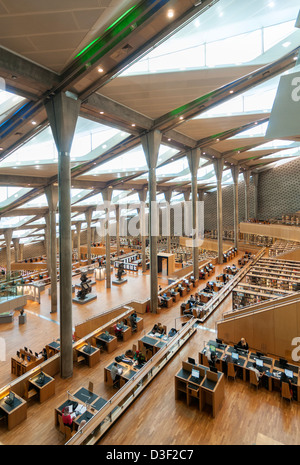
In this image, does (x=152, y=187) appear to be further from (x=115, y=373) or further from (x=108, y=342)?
(x=115, y=373)

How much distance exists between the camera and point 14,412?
5.92 metres

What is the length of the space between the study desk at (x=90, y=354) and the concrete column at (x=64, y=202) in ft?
2.67

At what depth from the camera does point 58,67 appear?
6.64 m

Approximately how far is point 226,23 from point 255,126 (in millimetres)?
9262

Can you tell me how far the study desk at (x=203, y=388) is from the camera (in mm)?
5172

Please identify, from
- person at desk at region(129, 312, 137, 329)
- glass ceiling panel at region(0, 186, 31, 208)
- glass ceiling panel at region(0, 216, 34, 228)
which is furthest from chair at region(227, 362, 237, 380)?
glass ceiling panel at region(0, 216, 34, 228)

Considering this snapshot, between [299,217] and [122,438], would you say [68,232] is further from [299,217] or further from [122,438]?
[299,217]

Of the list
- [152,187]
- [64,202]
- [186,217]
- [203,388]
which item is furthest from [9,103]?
[186,217]

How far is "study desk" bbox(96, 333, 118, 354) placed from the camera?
915cm

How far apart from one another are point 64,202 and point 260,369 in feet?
22.8

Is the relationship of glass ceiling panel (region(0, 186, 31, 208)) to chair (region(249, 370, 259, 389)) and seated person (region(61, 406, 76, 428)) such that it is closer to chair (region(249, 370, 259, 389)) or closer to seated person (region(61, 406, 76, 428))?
seated person (region(61, 406, 76, 428))

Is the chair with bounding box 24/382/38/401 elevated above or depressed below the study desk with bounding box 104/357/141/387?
below

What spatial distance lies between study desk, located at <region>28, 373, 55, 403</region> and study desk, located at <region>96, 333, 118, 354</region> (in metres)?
2.43

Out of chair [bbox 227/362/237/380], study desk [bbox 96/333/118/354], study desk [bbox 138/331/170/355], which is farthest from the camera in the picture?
study desk [bbox 96/333/118/354]
